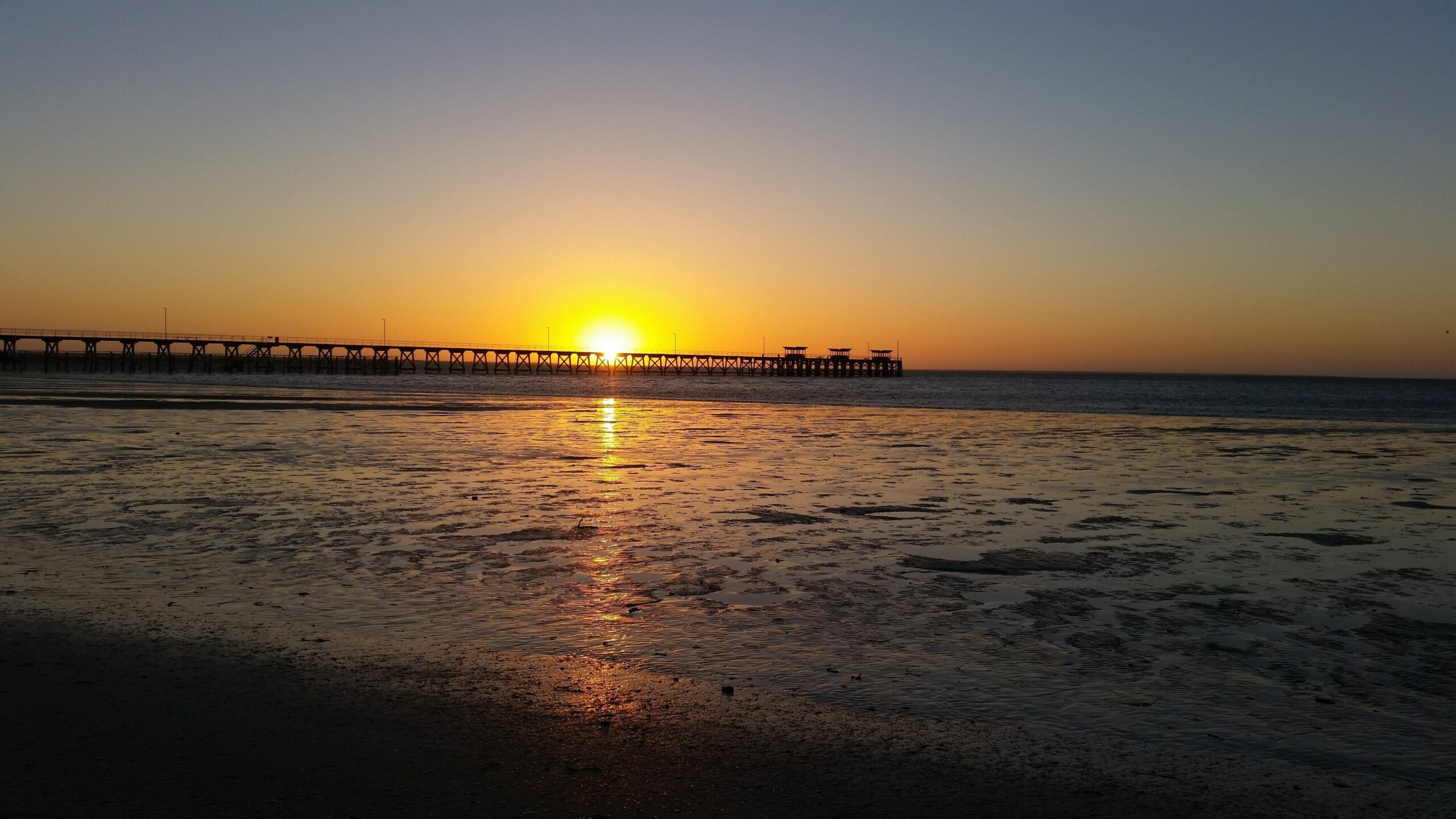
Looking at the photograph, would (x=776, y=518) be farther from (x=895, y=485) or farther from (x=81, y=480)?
(x=81, y=480)

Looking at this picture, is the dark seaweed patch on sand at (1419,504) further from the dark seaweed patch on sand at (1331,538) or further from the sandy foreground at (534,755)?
the sandy foreground at (534,755)

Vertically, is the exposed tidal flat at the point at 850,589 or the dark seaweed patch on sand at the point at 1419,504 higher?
the exposed tidal flat at the point at 850,589

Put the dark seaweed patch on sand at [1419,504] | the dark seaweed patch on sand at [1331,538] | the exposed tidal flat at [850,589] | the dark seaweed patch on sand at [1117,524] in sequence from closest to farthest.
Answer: the exposed tidal flat at [850,589] → the dark seaweed patch on sand at [1331,538] → the dark seaweed patch on sand at [1117,524] → the dark seaweed patch on sand at [1419,504]

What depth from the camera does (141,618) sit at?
6445 mm

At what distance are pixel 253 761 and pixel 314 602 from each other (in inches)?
119

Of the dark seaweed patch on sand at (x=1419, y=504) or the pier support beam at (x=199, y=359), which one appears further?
the pier support beam at (x=199, y=359)

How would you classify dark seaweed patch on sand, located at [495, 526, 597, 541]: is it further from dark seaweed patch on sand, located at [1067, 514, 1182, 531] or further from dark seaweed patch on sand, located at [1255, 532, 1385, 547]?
dark seaweed patch on sand, located at [1255, 532, 1385, 547]

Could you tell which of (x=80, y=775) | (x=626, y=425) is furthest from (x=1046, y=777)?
(x=626, y=425)

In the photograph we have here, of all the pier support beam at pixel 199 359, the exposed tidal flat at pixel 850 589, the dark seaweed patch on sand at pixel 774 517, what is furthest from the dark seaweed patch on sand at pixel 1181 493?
the pier support beam at pixel 199 359

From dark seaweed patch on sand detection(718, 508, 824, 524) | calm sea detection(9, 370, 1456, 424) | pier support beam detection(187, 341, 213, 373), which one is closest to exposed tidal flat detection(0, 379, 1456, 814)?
dark seaweed patch on sand detection(718, 508, 824, 524)

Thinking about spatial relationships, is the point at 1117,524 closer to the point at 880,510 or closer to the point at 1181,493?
the point at 880,510

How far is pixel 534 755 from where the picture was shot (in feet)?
14.2

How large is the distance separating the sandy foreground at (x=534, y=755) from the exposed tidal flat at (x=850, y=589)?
52 millimetres

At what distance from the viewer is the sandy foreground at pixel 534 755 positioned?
3.87m
